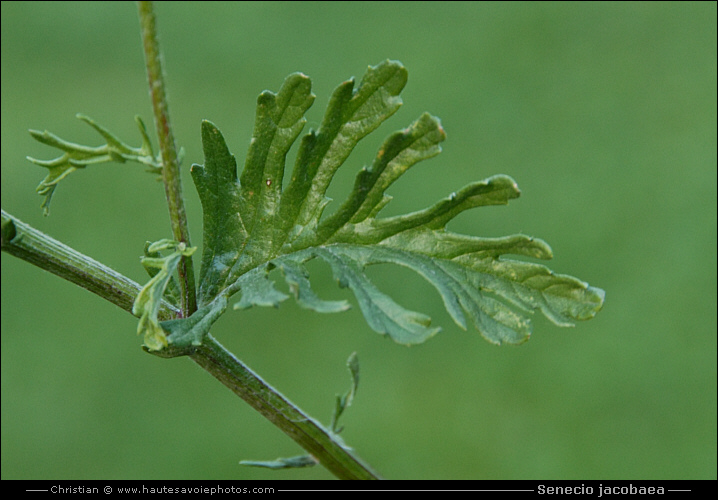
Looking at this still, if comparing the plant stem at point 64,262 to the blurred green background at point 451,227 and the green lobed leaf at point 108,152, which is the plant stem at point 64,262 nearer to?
the green lobed leaf at point 108,152

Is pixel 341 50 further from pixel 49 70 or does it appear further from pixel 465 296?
pixel 465 296

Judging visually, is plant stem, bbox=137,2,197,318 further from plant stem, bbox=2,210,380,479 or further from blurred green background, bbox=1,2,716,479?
blurred green background, bbox=1,2,716,479

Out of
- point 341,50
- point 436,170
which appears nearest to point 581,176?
point 436,170

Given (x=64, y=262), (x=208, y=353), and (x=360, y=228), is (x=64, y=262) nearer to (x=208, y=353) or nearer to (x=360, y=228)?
(x=208, y=353)

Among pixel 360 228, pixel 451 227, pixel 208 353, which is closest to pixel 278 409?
pixel 208 353

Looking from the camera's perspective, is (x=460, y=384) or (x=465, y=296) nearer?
(x=465, y=296)


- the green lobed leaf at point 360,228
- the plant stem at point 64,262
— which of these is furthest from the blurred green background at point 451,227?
the plant stem at point 64,262

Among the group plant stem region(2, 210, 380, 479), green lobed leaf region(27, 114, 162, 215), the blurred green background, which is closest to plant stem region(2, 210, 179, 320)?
plant stem region(2, 210, 380, 479)
